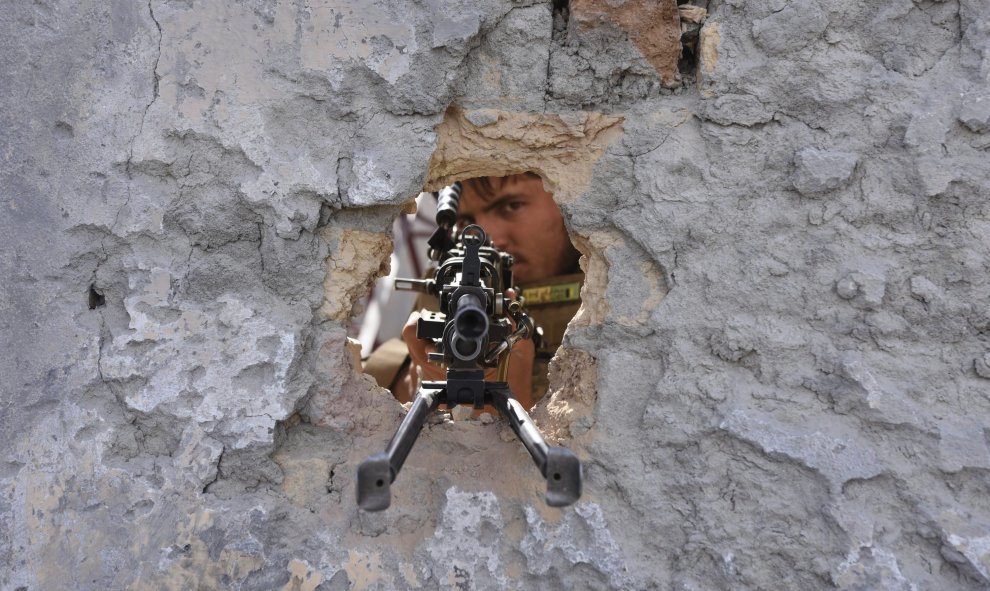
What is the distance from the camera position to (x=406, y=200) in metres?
1.42

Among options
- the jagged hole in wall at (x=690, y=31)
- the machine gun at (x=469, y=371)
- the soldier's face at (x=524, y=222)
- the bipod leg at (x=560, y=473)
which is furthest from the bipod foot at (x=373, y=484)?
the soldier's face at (x=524, y=222)

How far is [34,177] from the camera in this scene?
52.7 inches

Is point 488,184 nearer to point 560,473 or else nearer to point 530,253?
point 530,253

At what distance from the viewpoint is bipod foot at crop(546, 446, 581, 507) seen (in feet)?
3.20

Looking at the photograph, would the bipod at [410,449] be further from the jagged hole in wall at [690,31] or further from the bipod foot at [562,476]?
the jagged hole in wall at [690,31]

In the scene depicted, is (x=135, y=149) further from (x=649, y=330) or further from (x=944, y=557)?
(x=944, y=557)

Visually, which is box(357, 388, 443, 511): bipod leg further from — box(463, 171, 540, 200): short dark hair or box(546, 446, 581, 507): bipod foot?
box(463, 171, 540, 200): short dark hair

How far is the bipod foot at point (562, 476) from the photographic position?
0.98 m

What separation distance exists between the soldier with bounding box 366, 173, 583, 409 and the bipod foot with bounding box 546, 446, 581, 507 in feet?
5.61

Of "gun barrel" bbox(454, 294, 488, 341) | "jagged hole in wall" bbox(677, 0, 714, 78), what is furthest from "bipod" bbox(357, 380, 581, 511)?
"jagged hole in wall" bbox(677, 0, 714, 78)

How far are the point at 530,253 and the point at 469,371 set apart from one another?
5.66ft

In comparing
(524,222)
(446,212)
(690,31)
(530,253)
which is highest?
(690,31)

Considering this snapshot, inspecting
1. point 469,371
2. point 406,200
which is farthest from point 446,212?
point 469,371

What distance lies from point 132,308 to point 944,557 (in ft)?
5.28
